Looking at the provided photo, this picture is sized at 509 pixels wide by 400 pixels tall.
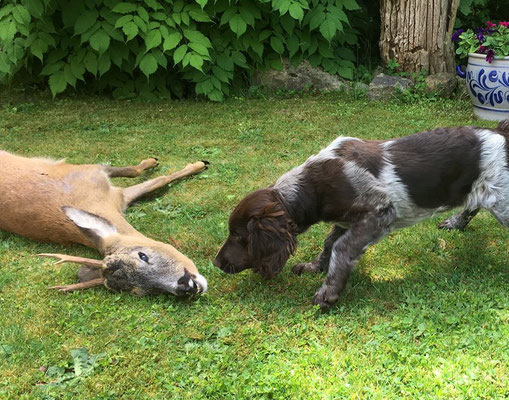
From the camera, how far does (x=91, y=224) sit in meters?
4.31

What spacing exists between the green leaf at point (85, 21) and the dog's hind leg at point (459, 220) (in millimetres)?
5960

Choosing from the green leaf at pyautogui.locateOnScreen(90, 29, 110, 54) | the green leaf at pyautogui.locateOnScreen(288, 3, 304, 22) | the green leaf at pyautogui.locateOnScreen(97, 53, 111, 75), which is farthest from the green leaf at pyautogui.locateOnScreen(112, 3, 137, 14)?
the green leaf at pyautogui.locateOnScreen(288, 3, 304, 22)

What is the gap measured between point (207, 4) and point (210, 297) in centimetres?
585

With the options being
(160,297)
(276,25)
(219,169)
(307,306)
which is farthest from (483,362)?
(276,25)

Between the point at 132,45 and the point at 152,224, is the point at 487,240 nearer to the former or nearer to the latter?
the point at 152,224

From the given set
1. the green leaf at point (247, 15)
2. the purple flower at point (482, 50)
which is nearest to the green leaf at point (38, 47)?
the green leaf at point (247, 15)

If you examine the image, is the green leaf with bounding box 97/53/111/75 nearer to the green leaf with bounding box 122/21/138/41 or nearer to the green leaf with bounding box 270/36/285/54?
the green leaf with bounding box 122/21/138/41

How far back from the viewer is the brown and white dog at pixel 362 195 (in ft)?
12.6

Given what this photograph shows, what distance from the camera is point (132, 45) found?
343 inches

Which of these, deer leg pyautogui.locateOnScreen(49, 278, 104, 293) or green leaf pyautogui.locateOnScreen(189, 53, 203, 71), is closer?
deer leg pyautogui.locateOnScreen(49, 278, 104, 293)

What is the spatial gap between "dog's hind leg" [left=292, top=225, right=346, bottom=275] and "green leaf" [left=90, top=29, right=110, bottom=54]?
205 inches

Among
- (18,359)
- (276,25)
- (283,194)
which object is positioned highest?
(276,25)

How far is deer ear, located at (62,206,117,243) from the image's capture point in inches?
166

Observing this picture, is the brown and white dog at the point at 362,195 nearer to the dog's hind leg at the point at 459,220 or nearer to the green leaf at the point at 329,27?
the dog's hind leg at the point at 459,220
